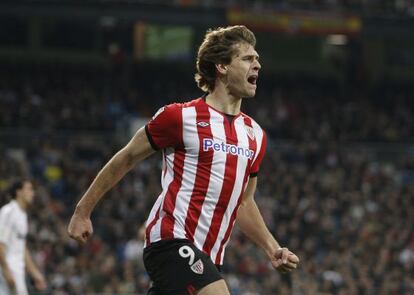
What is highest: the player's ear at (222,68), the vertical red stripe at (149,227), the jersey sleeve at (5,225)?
the player's ear at (222,68)

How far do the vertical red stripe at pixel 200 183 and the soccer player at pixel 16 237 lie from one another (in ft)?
17.3

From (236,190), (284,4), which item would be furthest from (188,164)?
(284,4)

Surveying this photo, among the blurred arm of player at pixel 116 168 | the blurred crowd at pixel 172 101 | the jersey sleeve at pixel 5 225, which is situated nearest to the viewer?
the blurred arm of player at pixel 116 168

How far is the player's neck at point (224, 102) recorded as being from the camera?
562 centimetres

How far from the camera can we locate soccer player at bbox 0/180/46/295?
1049 cm

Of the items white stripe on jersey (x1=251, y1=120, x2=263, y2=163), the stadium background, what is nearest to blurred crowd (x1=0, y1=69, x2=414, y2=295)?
the stadium background

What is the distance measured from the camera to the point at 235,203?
5555mm

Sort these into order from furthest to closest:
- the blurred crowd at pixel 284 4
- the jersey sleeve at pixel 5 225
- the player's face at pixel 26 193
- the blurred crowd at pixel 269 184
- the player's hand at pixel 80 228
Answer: the blurred crowd at pixel 284 4, the blurred crowd at pixel 269 184, the player's face at pixel 26 193, the jersey sleeve at pixel 5 225, the player's hand at pixel 80 228

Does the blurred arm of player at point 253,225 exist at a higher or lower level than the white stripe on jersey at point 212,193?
lower

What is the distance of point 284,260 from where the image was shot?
5.45 m

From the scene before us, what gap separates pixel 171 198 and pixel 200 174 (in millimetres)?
197

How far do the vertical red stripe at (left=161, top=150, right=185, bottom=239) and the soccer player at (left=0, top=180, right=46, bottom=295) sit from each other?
5.19 m

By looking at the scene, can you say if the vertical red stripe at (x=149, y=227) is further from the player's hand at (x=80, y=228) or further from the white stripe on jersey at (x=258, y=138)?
the white stripe on jersey at (x=258, y=138)

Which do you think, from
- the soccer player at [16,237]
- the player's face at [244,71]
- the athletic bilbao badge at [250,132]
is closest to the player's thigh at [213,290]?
the athletic bilbao badge at [250,132]
